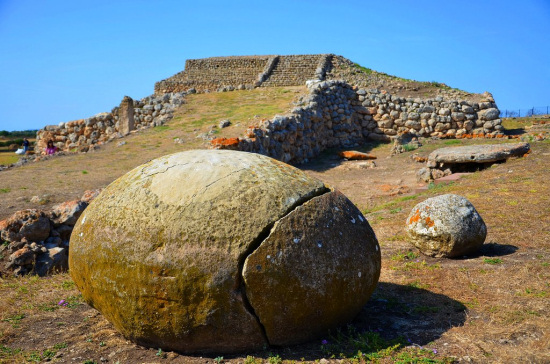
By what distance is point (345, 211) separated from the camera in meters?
4.68

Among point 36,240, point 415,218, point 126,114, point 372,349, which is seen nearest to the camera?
point 372,349

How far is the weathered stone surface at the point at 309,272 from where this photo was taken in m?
4.07

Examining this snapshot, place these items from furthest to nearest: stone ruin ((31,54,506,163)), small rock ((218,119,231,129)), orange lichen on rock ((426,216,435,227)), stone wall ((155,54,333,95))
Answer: stone wall ((155,54,333,95)), stone ruin ((31,54,506,163)), small rock ((218,119,231,129)), orange lichen on rock ((426,216,435,227))

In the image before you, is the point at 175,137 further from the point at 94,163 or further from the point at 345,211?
the point at 345,211

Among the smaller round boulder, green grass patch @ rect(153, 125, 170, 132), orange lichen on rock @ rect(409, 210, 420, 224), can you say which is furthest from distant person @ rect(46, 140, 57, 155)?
the smaller round boulder

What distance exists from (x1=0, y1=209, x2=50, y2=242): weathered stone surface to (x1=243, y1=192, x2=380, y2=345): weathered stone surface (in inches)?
223

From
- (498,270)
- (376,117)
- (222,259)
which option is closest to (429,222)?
(498,270)

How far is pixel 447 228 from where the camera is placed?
6.66 m

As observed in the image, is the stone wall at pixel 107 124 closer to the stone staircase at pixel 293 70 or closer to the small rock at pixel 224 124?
the small rock at pixel 224 124

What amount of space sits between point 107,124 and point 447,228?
20.2 m

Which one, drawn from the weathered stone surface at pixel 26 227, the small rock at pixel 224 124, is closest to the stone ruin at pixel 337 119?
the small rock at pixel 224 124

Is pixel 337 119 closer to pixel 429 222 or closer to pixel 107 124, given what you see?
pixel 107 124

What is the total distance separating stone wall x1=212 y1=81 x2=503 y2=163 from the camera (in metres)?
19.7

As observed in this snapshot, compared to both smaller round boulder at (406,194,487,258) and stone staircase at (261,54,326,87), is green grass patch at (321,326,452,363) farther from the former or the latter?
stone staircase at (261,54,326,87)
